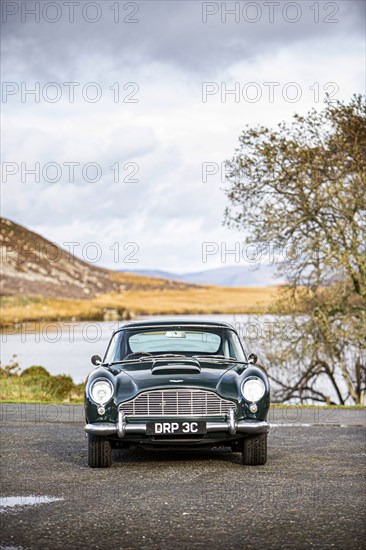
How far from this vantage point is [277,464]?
959cm

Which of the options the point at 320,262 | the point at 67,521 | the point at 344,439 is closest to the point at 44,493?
the point at 67,521

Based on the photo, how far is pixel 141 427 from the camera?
9.04m

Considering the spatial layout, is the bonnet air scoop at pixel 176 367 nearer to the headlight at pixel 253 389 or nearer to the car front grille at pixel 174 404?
the car front grille at pixel 174 404

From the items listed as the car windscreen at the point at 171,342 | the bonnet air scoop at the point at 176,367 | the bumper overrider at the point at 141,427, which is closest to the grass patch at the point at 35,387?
the car windscreen at the point at 171,342

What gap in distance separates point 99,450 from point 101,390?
0.61 metres

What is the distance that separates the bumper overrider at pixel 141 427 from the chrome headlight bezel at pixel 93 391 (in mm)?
214

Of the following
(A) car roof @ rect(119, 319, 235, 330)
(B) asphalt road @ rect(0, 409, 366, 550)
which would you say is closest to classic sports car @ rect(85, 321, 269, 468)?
(B) asphalt road @ rect(0, 409, 366, 550)

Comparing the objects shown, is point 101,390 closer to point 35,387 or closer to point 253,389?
point 253,389

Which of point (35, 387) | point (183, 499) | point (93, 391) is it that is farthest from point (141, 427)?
point (35, 387)

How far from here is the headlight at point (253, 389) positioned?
9367 mm

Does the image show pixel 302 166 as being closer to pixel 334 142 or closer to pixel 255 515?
pixel 334 142

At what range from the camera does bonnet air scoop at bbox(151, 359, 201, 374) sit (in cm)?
949

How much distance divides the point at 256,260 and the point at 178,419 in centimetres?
1687

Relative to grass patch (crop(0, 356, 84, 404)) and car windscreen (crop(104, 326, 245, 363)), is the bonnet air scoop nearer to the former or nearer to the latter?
car windscreen (crop(104, 326, 245, 363))
